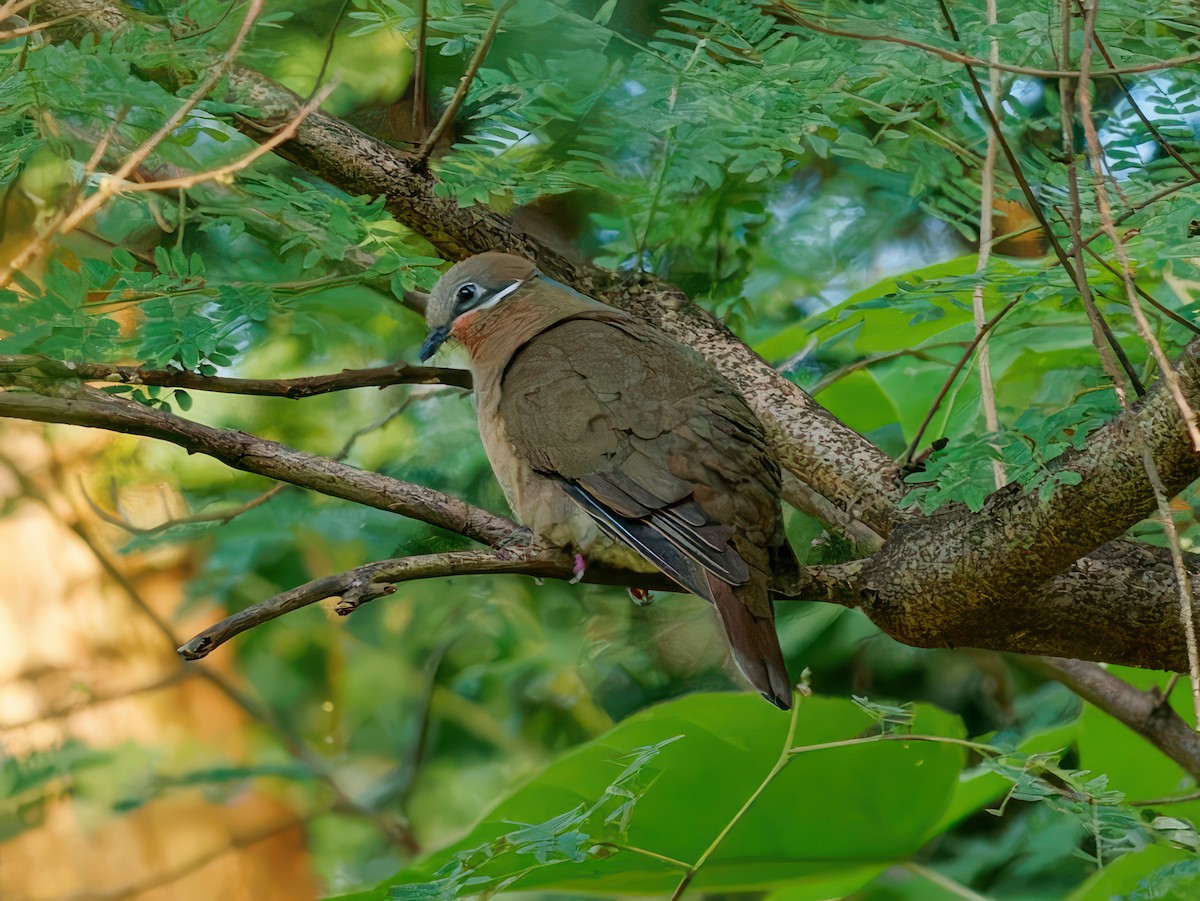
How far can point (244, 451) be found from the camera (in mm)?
1077

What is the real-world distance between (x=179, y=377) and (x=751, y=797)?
828 mm

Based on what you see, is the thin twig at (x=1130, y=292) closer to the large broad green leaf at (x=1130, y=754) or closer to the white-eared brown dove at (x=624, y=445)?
the white-eared brown dove at (x=624, y=445)

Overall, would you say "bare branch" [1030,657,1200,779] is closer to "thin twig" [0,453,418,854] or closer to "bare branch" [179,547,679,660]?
"bare branch" [179,547,679,660]

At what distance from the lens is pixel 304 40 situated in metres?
1.35

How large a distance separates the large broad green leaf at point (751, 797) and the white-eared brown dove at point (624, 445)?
30 cm

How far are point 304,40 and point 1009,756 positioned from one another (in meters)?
1.16

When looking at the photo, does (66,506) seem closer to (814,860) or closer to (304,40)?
(304,40)

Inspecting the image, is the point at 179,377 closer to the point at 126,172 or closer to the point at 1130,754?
the point at 126,172

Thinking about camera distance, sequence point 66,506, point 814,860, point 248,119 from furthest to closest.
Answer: point 66,506 → point 814,860 → point 248,119

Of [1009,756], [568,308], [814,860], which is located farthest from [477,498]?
[1009,756]

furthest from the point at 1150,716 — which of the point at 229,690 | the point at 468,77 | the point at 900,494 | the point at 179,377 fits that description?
the point at 229,690

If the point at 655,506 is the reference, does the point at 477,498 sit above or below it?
below

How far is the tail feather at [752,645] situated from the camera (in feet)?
3.35

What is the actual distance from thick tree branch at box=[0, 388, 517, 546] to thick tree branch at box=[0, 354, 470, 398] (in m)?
0.03
